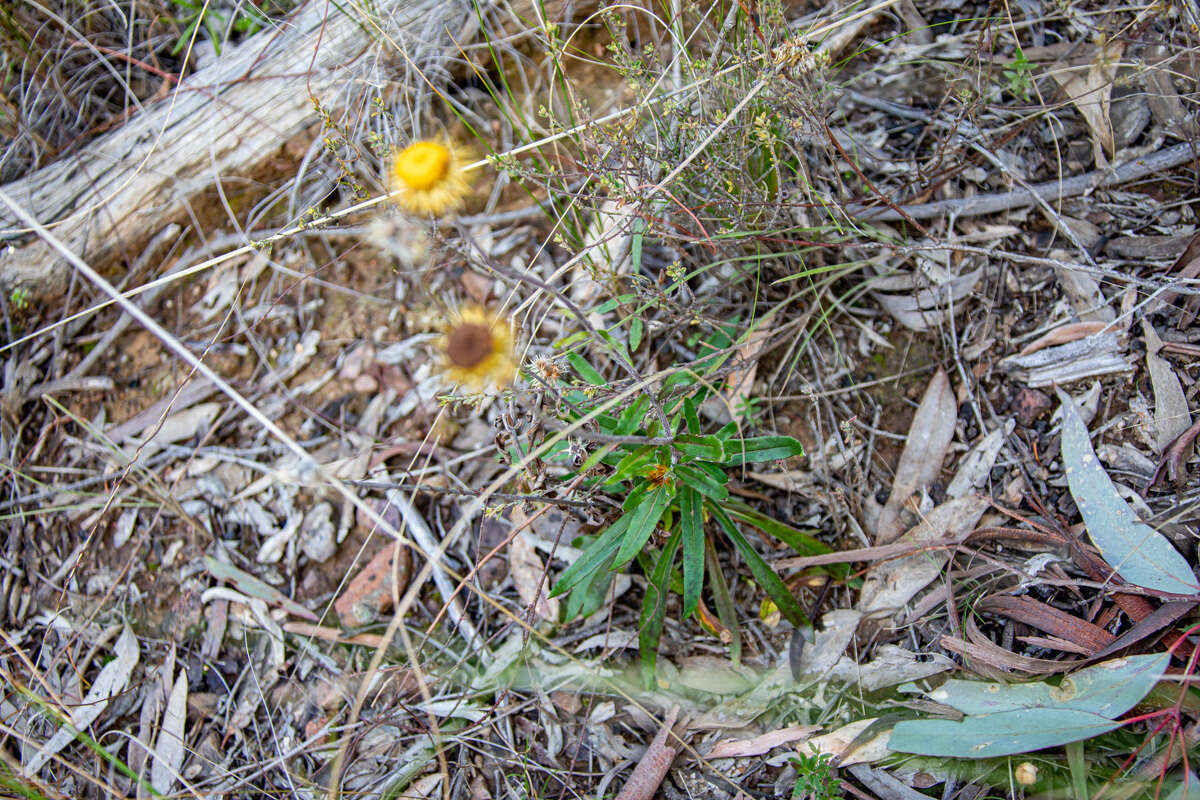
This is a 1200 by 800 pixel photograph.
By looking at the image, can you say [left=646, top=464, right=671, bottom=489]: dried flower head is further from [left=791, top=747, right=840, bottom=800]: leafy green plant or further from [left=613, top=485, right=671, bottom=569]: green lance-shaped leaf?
[left=791, top=747, right=840, bottom=800]: leafy green plant

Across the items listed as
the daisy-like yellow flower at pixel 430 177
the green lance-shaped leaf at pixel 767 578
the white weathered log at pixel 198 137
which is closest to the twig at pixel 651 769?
the green lance-shaped leaf at pixel 767 578

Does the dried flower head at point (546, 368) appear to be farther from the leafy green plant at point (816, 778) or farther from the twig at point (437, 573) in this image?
the leafy green plant at point (816, 778)

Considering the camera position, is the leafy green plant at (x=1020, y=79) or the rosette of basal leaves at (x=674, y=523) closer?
the rosette of basal leaves at (x=674, y=523)

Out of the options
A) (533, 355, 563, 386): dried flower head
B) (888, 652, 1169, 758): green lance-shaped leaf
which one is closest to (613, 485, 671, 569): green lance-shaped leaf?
(533, 355, 563, 386): dried flower head

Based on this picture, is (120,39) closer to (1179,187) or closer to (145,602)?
(145,602)

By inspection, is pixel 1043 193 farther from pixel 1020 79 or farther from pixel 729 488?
pixel 729 488
